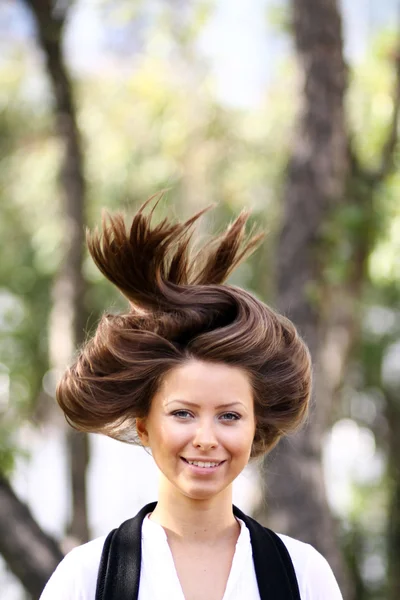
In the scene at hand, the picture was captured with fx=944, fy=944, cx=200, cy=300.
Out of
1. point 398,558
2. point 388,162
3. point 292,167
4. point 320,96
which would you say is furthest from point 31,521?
point 398,558

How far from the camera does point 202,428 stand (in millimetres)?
2021

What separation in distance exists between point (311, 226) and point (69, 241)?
1.61 meters

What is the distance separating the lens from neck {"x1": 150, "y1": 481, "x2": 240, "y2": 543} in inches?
84.0

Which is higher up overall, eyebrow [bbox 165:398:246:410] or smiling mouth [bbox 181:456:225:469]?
eyebrow [bbox 165:398:246:410]

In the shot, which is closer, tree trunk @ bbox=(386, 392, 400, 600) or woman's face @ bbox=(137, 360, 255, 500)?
woman's face @ bbox=(137, 360, 255, 500)

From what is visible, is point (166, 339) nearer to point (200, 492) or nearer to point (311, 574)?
point (200, 492)

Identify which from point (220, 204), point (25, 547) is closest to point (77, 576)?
point (25, 547)

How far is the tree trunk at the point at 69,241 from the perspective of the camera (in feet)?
19.2

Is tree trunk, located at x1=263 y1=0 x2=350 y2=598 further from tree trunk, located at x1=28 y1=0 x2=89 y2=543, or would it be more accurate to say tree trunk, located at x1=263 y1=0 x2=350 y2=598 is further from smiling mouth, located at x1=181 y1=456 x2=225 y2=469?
smiling mouth, located at x1=181 y1=456 x2=225 y2=469

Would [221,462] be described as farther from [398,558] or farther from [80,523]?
[398,558]

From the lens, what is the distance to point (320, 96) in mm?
5641

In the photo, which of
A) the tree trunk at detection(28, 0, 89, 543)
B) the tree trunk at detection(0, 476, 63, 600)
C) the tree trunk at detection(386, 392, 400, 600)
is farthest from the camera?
the tree trunk at detection(386, 392, 400, 600)

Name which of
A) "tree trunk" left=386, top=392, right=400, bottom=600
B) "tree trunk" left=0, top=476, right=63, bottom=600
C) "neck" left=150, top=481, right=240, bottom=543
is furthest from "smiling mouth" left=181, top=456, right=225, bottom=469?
"tree trunk" left=386, top=392, right=400, bottom=600

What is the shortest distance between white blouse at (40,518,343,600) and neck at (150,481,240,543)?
0.11ft
